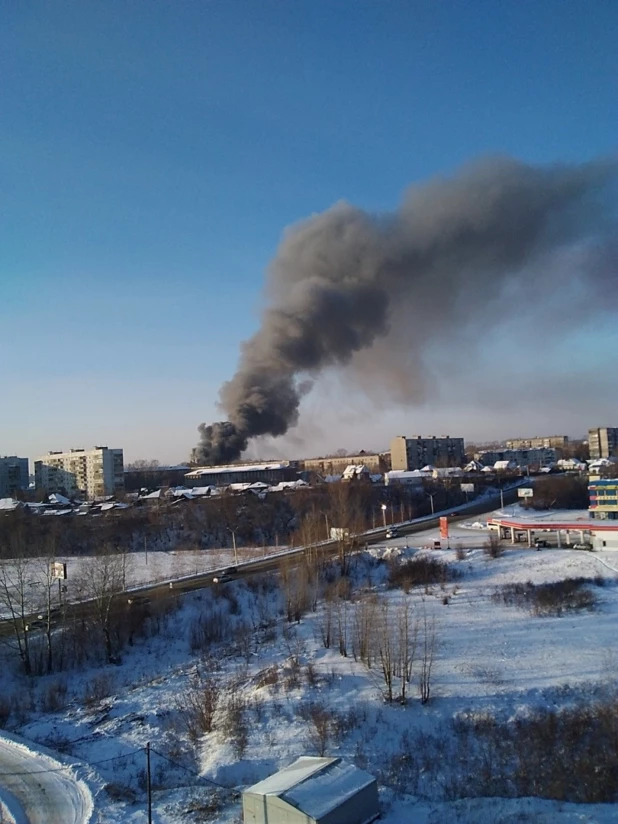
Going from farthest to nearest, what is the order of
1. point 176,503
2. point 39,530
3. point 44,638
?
point 176,503, point 39,530, point 44,638

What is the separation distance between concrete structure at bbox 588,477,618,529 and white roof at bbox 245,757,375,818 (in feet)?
82.1

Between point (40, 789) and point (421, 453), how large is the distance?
72.3 m

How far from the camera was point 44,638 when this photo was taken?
1852 cm

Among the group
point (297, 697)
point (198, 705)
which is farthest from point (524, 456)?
point (198, 705)

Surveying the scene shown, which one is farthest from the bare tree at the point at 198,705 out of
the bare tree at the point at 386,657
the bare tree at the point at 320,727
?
the bare tree at the point at 386,657

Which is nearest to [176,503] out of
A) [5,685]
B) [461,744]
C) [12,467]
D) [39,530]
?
[39,530]

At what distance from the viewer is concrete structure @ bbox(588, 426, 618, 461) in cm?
10075

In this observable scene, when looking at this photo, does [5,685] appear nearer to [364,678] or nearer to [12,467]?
[364,678]

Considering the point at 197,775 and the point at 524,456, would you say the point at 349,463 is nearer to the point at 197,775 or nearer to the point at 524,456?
the point at 524,456

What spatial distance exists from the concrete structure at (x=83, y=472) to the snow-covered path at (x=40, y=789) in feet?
201

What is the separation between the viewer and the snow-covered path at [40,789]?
27.7ft

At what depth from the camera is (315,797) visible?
718 centimetres

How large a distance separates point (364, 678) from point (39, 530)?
88.6 feet

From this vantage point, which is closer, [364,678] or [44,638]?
[364,678]
